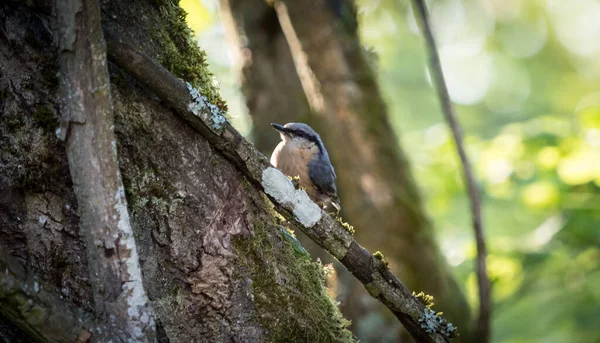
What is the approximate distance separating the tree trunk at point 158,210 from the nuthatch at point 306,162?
2.23m

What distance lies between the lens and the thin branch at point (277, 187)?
1.63 m

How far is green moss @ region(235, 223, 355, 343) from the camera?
172 centimetres

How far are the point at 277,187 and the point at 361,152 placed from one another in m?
3.78

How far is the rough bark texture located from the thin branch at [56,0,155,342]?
3998mm

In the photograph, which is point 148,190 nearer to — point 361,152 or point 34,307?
point 34,307

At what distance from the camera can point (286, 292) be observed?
70.4 inches

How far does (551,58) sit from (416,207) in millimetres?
11017

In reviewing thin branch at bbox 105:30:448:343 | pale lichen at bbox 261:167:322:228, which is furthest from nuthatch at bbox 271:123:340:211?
pale lichen at bbox 261:167:322:228

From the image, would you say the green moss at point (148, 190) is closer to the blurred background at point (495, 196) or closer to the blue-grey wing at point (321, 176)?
the blurred background at point (495, 196)

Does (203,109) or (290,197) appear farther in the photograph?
(290,197)

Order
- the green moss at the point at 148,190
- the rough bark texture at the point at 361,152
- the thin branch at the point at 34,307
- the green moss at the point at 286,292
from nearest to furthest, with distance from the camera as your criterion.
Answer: the thin branch at the point at 34,307 → the green moss at the point at 148,190 → the green moss at the point at 286,292 → the rough bark texture at the point at 361,152

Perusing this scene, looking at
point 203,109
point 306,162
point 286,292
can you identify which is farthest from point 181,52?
point 306,162

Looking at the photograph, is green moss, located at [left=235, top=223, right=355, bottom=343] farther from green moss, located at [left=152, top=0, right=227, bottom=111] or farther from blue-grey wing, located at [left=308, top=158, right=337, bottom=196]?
blue-grey wing, located at [left=308, top=158, right=337, bottom=196]

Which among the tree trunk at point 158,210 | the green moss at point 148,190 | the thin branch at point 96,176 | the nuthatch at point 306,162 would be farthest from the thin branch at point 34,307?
the nuthatch at point 306,162
